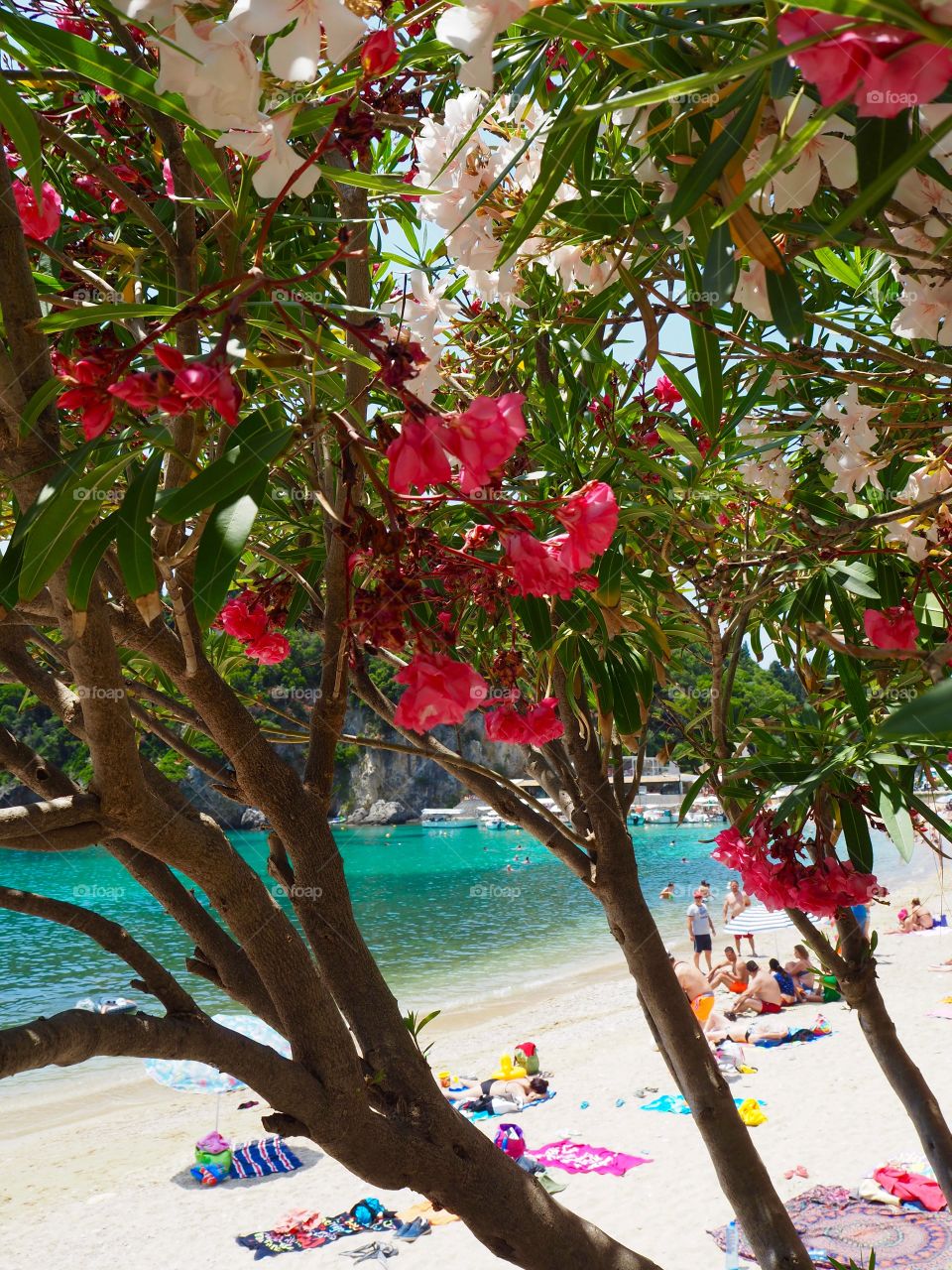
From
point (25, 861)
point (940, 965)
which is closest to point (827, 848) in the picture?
point (940, 965)

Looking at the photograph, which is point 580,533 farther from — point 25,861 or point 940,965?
point 25,861

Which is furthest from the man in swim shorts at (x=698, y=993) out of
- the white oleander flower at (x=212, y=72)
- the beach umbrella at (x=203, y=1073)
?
the white oleander flower at (x=212, y=72)

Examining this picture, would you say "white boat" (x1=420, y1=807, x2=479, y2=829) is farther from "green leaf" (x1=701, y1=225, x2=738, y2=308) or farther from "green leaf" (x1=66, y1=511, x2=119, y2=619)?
"green leaf" (x1=701, y1=225, x2=738, y2=308)

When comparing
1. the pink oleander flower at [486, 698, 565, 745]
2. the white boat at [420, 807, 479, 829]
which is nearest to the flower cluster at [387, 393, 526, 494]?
the pink oleander flower at [486, 698, 565, 745]

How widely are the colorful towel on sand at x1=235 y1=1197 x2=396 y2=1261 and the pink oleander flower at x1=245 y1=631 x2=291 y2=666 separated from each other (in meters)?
5.90

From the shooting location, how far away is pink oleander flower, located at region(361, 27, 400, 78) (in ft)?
2.67

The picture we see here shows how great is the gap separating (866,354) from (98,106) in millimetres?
1386

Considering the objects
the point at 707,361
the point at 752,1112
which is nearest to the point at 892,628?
the point at 707,361

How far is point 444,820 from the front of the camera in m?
46.6

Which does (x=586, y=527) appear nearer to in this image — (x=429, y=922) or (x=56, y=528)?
(x=56, y=528)

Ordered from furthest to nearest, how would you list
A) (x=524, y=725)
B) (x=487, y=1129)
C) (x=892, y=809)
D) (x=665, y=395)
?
(x=487, y=1129)
(x=665, y=395)
(x=524, y=725)
(x=892, y=809)

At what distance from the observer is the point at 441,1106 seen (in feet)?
4.99

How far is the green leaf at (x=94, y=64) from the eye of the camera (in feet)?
2.72

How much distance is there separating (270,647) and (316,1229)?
6.23 metres
